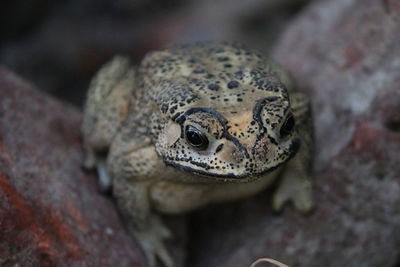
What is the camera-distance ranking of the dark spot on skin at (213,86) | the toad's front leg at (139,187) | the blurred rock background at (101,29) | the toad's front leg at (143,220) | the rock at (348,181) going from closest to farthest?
the dark spot on skin at (213,86) → the toad's front leg at (139,187) → the toad's front leg at (143,220) → the rock at (348,181) → the blurred rock background at (101,29)

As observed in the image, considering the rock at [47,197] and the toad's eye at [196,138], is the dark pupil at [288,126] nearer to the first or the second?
the toad's eye at [196,138]

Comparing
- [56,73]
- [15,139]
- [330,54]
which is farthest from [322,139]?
[56,73]

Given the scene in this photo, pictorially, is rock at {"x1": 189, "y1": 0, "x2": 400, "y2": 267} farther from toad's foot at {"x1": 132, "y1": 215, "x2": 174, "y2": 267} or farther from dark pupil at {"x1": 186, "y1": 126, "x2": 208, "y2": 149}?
dark pupil at {"x1": 186, "y1": 126, "x2": 208, "y2": 149}

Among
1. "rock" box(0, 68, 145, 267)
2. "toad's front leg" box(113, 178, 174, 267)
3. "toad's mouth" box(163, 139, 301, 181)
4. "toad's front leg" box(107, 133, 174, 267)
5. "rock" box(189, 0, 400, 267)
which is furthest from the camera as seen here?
"rock" box(189, 0, 400, 267)

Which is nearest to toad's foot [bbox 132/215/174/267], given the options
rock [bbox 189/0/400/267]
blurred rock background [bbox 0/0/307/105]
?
rock [bbox 189/0/400/267]

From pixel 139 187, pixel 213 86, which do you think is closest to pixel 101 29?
pixel 139 187

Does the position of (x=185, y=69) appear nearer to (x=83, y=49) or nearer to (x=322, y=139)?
(x=322, y=139)

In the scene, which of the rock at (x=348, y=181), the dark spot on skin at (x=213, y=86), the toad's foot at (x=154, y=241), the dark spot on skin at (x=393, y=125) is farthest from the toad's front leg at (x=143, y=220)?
the dark spot on skin at (x=393, y=125)
